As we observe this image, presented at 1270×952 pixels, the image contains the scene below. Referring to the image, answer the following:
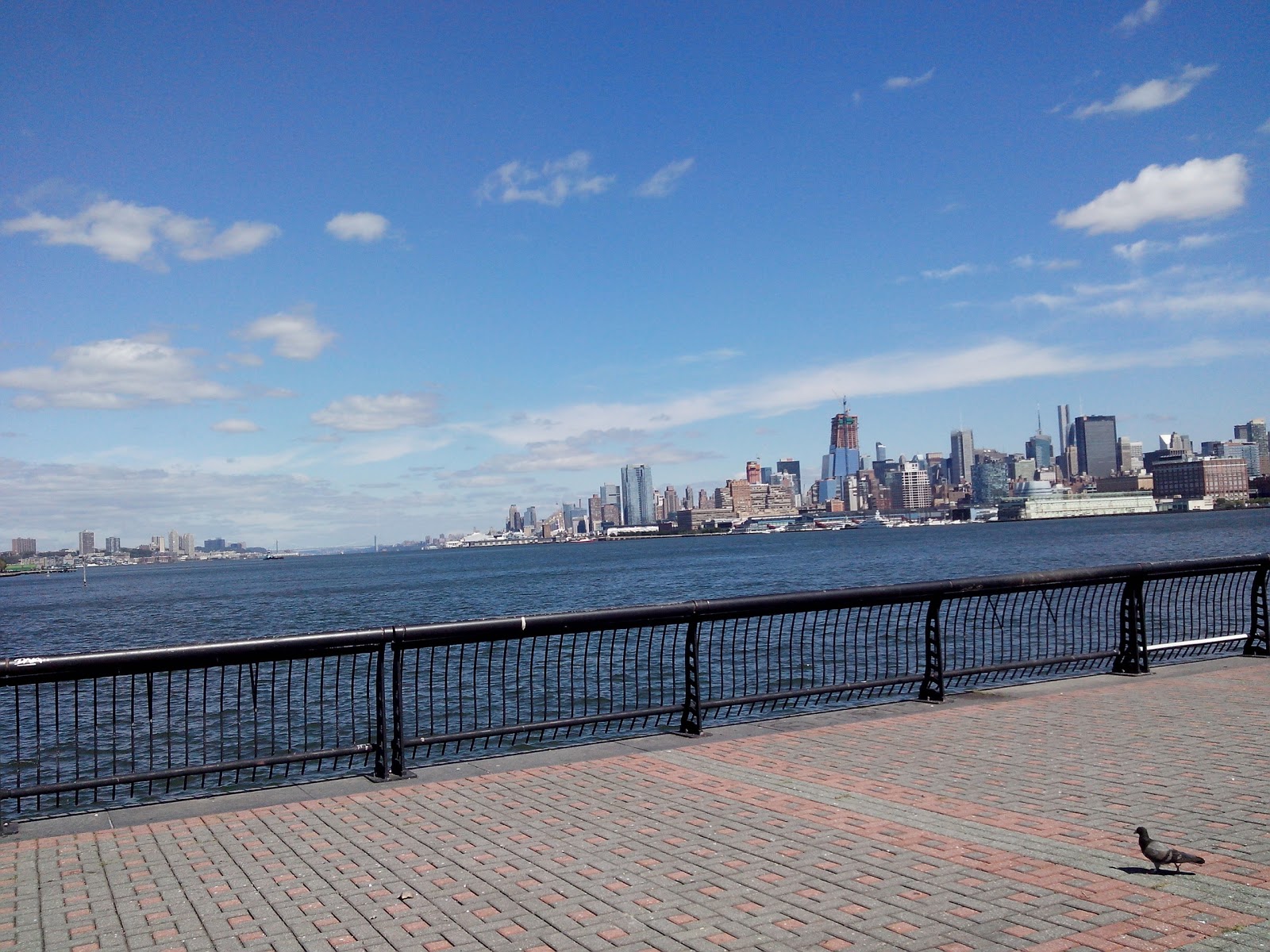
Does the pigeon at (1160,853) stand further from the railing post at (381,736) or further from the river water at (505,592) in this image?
the river water at (505,592)

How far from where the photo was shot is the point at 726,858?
18.4 feet

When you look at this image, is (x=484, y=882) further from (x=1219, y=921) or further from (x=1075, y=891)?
(x=1219, y=921)

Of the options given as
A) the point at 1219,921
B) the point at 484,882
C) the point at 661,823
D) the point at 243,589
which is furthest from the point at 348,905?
the point at 243,589

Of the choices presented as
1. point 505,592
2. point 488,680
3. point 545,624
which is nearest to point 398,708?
point 488,680

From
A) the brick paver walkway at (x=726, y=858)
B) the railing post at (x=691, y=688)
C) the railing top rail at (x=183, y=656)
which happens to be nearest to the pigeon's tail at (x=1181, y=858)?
the brick paver walkway at (x=726, y=858)

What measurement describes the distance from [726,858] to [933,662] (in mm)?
5388

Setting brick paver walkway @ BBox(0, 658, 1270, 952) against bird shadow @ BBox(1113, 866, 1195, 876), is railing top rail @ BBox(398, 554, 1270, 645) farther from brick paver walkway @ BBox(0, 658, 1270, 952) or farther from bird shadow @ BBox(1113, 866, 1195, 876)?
bird shadow @ BBox(1113, 866, 1195, 876)

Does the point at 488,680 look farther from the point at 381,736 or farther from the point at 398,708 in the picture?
the point at 381,736

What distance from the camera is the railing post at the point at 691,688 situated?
895cm

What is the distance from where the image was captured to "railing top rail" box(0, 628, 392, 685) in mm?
6629

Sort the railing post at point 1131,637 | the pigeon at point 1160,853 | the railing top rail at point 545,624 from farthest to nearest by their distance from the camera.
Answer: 1. the railing post at point 1131,637
2. the railing top rail at point 545,624
3. the pigeon at point 1160,853

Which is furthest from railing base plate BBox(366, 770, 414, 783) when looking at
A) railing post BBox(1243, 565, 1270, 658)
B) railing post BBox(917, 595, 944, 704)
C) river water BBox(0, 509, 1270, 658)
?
river water BBox(0, 509, 1270, 658)

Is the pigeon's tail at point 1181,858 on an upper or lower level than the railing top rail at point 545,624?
lower

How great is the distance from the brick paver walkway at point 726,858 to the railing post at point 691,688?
0.68 metres
